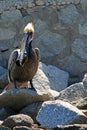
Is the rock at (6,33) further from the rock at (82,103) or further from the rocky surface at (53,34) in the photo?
the rock at (82,103)

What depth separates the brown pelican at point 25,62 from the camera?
9555 mm

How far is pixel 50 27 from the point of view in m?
11.5

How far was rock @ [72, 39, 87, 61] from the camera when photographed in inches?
441

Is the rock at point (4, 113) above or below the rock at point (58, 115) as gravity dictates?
below

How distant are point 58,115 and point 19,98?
1590 millimetres

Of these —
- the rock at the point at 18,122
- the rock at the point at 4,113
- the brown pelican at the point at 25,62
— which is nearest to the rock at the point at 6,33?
the brown pelican at the point at 25,62

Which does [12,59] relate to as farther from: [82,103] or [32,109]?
[82,103]

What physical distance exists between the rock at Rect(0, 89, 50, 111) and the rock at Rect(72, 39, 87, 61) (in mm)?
2459

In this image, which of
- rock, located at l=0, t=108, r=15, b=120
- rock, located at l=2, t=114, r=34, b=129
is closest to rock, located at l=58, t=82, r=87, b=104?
rock, located at l=0, t=108, r=15, b=120

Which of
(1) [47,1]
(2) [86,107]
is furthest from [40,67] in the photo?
(2) [86,107]

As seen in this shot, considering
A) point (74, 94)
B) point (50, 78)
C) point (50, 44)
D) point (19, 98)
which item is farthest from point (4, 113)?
point (50, 44)

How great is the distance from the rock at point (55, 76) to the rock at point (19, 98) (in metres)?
1.43

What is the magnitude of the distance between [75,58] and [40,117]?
158 inches

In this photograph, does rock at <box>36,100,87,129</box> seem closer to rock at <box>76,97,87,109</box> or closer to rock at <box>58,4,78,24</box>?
rock at <box>76,97,87,109</box>
